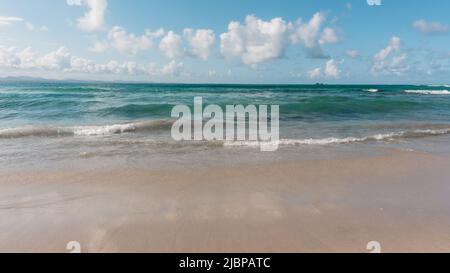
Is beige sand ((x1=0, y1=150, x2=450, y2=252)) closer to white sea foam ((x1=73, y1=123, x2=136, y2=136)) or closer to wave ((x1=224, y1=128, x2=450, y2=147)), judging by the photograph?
wave ((x1=224, y1=128, x2=450, y2=147))

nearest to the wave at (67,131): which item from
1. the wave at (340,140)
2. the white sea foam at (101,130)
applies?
the white sea foam at (101,130)

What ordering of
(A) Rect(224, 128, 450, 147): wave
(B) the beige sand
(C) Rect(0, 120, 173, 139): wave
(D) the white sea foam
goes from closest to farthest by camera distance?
(B) the beige sand
(A) Rect(224, 128, 450, 147): wave
(C) Rect(0, 120, 173, 139): wave
(D) the white sea foam

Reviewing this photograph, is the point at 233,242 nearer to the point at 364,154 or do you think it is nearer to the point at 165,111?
the point at 364,154

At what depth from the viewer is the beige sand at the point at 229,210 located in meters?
3.66

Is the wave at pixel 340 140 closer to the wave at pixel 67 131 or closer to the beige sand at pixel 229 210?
the beige sand at pixel 229 210

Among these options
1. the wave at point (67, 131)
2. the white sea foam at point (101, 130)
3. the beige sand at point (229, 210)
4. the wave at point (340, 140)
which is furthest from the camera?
the white sea foam at point (101, 130)

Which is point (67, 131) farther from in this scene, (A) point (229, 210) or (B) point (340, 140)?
(B) point (340, 140)

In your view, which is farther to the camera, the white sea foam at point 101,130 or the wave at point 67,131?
the white sea foam at point 101,130

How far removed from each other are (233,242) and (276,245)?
0.53 metres

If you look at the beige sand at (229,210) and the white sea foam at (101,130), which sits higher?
the white sea foam at (101,130)

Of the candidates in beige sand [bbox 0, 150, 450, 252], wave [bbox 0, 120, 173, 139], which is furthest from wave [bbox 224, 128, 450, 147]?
wave [bbox 0, 120, 173, 139]

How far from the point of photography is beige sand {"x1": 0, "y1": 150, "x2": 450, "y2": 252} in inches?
144

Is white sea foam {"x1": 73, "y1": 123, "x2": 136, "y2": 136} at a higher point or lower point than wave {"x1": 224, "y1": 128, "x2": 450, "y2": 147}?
higher

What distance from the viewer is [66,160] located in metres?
7.29
